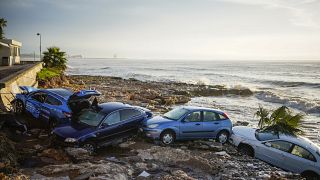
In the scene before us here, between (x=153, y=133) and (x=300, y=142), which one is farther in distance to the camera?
(x=153, y=133)

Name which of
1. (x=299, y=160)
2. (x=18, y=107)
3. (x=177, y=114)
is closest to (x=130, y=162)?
(x=177, y=114)

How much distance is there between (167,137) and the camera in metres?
12.8

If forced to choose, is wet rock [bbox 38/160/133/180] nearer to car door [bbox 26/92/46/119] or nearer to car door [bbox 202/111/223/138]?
car door [bbox 202/111/223/138]

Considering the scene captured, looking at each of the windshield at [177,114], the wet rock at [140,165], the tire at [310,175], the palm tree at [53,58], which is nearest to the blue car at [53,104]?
the windshield at [177,114]

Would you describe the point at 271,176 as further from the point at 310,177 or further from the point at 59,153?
the point at 59,153

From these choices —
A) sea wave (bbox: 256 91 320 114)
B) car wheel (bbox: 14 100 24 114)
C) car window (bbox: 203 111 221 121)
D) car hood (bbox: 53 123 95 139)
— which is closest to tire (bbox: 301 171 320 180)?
car window (bbox: 203 111 221 121)

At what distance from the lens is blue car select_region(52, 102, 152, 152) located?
34.9 feet

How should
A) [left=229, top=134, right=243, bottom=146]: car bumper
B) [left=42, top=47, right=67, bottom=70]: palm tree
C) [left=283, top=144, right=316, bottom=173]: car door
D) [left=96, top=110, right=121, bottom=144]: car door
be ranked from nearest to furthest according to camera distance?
[left=96, top=110, right=121, bottom=144]: car door, [left=283, top=144, right=316, bottom=173]: car door, [left=229, top=134, right=243, bottom=146]: car bumper, [left=42, top=47, right=67, bottom=70]: palm tree

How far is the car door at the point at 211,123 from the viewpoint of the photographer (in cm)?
1351

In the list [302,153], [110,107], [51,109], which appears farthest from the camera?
[51,109]

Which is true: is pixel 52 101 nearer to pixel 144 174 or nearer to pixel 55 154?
pixel 55 154

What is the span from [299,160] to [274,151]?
90 centimetres

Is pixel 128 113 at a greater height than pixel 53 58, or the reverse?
pixel 53 58

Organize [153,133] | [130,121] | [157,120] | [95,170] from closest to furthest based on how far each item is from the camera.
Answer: [95,170] → [130,121] → [153,133] → [157,120]
